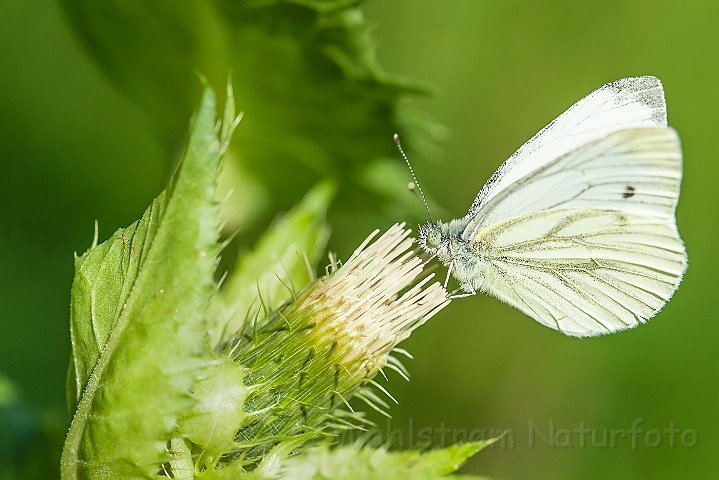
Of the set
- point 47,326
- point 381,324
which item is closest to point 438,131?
point 381,324

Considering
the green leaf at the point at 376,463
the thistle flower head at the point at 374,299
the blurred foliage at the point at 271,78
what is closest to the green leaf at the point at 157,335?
the green leaf at the point at 376,463

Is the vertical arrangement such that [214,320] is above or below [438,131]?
below

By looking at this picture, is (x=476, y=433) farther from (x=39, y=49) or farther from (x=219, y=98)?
(x=39, y=49)

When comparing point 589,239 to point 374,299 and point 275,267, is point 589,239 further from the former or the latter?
point 275,267

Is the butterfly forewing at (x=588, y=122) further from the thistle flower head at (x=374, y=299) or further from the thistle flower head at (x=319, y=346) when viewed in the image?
the thistle flower head at (x=319, y=346)

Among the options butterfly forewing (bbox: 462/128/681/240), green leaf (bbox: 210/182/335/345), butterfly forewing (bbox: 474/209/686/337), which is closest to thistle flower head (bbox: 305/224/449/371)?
green leaf (bbox: 210/182/335/345)

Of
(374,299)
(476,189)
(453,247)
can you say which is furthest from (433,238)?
(476,189)
